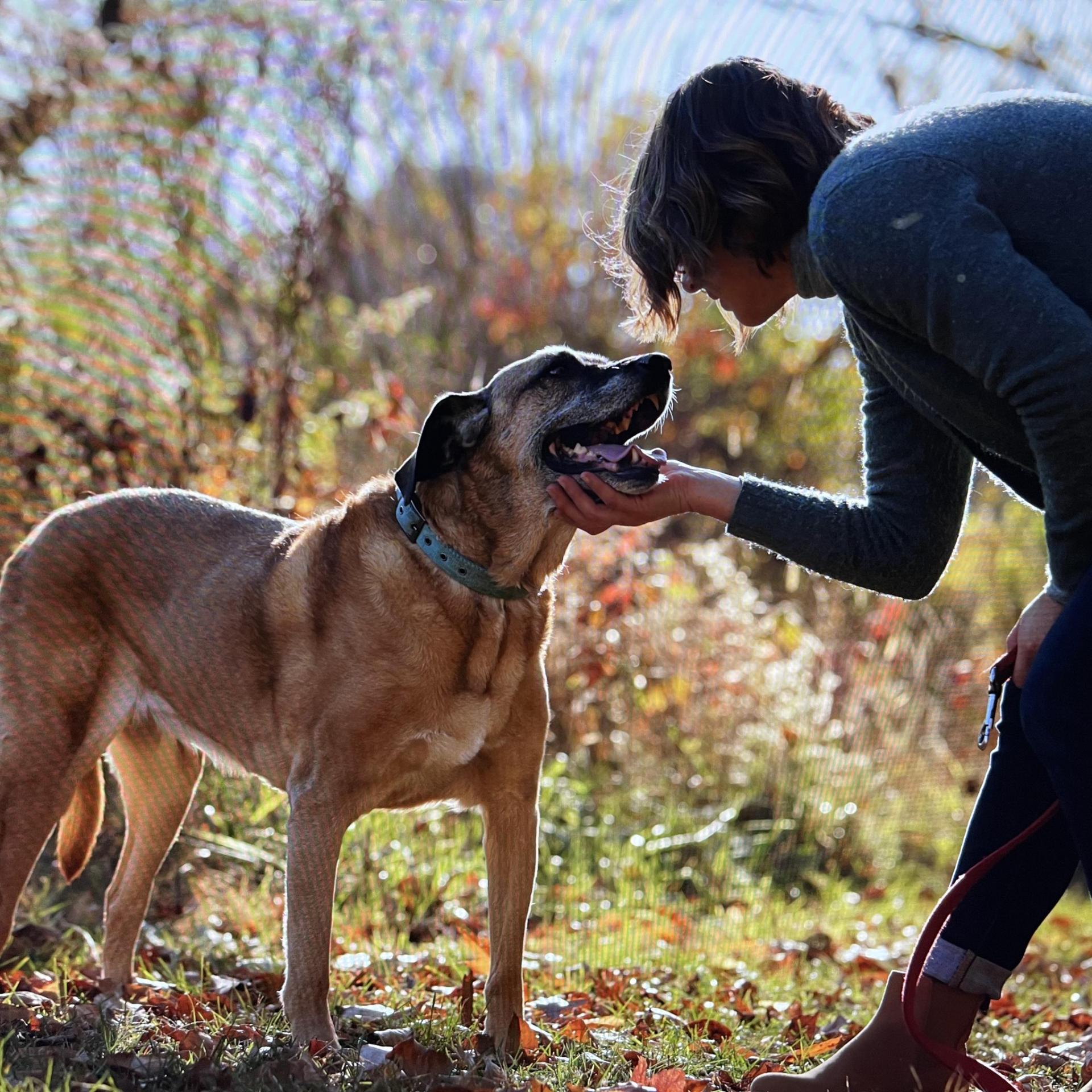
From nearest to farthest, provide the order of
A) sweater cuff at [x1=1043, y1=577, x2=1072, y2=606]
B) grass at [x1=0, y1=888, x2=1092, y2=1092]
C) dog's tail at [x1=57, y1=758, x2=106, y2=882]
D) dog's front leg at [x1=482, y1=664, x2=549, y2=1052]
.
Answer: sweater cuff at [x1=1043, y1=577, x2=1072, y2=606]
grass at [x1=0, y1=888, x2=1092, y2=1092]
dog's front leg at [x1=482, y1=664, x2=549, y2=1052]
dog's tail at [x1=57, y1=758, x2=106, y2=882]

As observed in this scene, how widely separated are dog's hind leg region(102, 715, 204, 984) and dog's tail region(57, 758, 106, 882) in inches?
6.3

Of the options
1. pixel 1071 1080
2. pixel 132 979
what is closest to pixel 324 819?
pixel 132 979

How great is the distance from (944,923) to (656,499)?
45.4 inches

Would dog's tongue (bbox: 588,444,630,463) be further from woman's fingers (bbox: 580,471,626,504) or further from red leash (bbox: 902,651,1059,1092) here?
red leash (bbox: 902,651,1059,1092)

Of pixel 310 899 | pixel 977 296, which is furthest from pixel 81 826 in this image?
pixel 977 296

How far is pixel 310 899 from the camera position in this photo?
319 centimetres

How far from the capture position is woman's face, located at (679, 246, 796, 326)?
2785 millimetres

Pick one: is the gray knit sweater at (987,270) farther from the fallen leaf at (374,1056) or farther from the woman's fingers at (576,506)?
the fallen leaf at (374,1056)

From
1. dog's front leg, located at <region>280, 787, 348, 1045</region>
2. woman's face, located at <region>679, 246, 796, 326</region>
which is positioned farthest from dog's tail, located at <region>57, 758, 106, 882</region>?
woman's face, located at <region>679, 246, 796, 326</region>

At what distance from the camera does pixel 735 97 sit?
2664 millimetres

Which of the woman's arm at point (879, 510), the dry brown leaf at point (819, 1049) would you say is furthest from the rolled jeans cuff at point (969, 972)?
the woman's arm at point (879, 510)

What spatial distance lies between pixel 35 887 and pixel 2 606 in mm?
1384

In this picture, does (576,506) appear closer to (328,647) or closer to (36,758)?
(328,647)

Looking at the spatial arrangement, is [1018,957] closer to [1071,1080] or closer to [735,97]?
[1071,1080]
